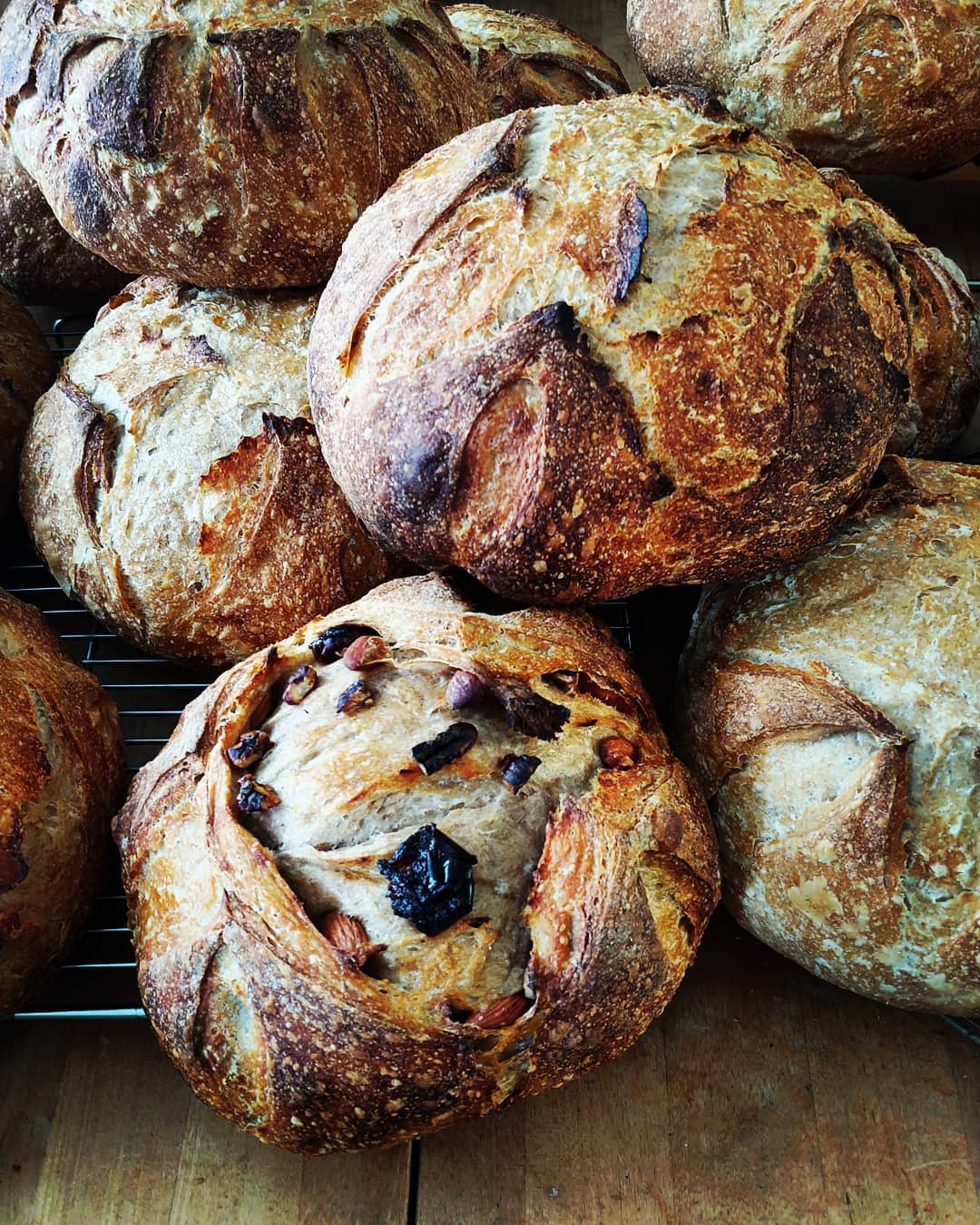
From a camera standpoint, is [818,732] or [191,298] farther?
[191,298]

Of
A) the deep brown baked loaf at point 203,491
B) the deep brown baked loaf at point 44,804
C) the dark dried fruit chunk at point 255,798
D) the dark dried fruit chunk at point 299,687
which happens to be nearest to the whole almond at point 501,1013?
the dark dried fruit chunk at point 255,798

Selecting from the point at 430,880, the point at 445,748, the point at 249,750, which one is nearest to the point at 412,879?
the point at 430,880

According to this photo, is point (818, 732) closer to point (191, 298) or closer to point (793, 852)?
point (793, 852)

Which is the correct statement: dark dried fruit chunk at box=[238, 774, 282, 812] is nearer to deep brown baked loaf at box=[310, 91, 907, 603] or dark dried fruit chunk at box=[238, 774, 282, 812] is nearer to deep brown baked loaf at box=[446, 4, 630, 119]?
deep brown baked loaf at box=[310, 91, 907, 603]

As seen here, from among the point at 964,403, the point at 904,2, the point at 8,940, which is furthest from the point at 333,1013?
the point at 904,2

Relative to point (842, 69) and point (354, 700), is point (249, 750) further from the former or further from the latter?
point (842, 69)

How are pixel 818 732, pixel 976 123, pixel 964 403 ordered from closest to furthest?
1. pixel 818 732
2. pixel 964 403
3. pixel 976 123

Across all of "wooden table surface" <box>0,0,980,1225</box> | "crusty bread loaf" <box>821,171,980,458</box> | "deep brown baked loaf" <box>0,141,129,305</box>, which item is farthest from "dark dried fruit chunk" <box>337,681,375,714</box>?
"deep brown baked loaf" <box>0,141,129,305</box>
